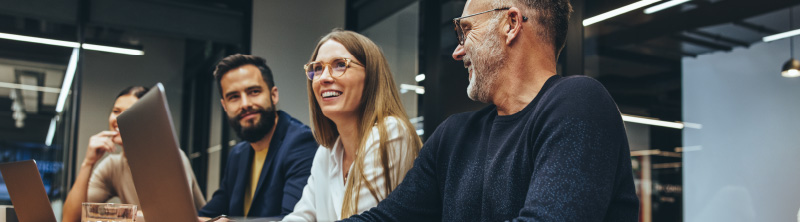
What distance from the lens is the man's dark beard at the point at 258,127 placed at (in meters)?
2.54

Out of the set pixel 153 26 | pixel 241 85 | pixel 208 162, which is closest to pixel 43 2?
pixel 153 26

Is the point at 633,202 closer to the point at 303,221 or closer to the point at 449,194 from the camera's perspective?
the point at 449,194

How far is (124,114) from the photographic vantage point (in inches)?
35.4

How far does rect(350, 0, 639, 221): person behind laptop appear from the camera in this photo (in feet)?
3.23

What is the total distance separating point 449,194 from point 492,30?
1.18ft

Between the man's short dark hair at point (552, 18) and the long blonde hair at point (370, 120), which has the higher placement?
the man's short dark hair at point (552, 18)

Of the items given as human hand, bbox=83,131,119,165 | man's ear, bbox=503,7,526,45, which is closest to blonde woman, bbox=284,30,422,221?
man's ear, bbox=503,7,526,45

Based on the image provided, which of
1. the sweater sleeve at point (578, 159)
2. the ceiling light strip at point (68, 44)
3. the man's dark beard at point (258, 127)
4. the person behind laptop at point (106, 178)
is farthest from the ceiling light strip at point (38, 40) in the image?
the sweater sleeve at point (578, 159)

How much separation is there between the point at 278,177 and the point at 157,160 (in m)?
1.47

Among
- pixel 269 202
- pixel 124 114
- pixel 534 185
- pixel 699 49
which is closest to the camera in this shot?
pixel 124 114

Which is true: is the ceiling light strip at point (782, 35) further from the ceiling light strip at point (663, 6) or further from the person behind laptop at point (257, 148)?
the person behind laptop at point (257, 148)

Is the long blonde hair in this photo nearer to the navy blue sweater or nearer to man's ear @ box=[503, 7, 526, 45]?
the navy blue sweater

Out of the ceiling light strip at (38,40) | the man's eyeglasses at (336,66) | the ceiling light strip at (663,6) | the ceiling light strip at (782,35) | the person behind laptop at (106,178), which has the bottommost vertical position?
the person behind laptop at (106,178)

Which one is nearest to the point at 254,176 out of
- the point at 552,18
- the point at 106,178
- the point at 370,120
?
the point at 370,120
